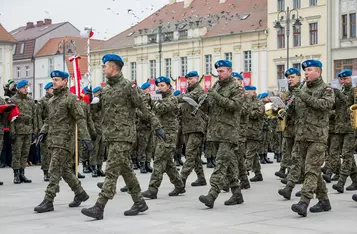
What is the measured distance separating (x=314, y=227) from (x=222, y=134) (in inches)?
92.5

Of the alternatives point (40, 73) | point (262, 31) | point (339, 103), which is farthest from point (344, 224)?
point (40, 73)

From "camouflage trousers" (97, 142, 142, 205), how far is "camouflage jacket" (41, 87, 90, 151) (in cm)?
97

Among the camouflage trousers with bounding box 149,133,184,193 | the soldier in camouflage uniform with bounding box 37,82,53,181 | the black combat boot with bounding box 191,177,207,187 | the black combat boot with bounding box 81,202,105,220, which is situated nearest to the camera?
the black combat boot with bounding box 81,202,105,220

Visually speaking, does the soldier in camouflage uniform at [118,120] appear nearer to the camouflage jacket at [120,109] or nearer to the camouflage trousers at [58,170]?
the camouflage jacket at [120,109]

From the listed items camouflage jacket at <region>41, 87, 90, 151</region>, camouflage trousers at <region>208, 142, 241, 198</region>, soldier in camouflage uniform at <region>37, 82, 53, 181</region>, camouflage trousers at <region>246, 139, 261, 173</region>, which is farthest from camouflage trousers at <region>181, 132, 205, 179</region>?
soldier in camouflage uniform at <region>37, 82, 53, 181</region>

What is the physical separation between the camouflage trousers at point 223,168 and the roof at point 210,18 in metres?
49.7

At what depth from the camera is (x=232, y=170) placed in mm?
10914

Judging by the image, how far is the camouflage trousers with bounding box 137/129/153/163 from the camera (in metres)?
18.0

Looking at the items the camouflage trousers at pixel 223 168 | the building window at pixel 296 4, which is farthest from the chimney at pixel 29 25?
the camouflage trousers at pixel 223 168

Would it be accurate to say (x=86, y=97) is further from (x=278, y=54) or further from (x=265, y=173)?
(x=278, y=54)

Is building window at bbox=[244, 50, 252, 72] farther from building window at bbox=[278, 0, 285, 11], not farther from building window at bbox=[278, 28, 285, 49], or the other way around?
building window at bbox=[278, 0, 285, 11]

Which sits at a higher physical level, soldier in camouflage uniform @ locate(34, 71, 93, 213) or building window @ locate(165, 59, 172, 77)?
building window @ locate(165, 59, 172, 77)

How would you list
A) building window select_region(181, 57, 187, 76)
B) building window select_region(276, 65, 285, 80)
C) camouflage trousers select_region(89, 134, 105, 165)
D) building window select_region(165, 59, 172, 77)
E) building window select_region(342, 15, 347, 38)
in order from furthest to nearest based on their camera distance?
building window select_region(165, 59, 172, 77)
building window select_region(181, 57, 187, 76)
building window select_region(276, 65, 285, 80)
building window select_region(342, 15, 347, 38)
camouflage trousers select_region(89, 134, 105, 165)

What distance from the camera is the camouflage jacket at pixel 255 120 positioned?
50.5 feet
